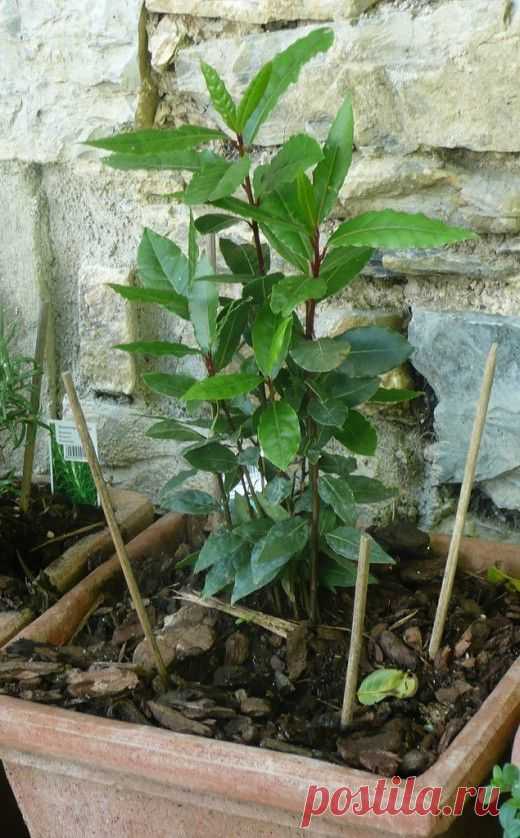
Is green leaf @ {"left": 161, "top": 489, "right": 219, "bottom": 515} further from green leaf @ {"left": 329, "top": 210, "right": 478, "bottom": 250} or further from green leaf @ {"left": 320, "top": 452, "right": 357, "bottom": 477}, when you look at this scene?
green leaf @ {"left": 329, "top": 210, "right": 478, "bottom": 250}

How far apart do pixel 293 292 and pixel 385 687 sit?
447 millimetres

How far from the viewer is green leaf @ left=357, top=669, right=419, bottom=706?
114 cm

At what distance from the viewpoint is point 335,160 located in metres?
1.08

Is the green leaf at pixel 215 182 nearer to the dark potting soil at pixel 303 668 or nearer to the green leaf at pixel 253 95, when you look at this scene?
the green leaf at pixel 253 95

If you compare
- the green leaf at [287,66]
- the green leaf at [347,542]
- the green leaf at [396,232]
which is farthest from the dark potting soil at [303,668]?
the green leaf at [287,66]

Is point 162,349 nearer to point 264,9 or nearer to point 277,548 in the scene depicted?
point 277,548

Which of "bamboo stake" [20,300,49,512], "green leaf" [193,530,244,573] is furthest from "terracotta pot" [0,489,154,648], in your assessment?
"green leaf" [193,530,244,573]

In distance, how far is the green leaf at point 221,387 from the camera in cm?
105

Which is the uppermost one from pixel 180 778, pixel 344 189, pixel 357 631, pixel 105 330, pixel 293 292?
pixel 344 189

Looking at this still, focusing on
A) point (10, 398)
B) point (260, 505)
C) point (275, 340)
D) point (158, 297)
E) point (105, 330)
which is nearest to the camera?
point (275, 340)

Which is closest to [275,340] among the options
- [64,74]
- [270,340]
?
[270,340]

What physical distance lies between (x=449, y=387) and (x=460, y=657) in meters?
0.35

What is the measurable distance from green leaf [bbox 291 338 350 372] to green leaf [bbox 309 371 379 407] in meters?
0.06

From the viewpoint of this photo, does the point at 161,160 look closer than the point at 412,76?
Yes
